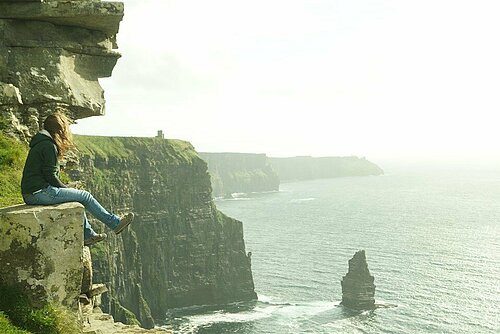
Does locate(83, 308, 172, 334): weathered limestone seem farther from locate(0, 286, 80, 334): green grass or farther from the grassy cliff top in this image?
the grassy cliff top

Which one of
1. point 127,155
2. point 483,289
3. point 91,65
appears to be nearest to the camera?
point 91,65

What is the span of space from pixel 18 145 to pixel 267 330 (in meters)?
68.2

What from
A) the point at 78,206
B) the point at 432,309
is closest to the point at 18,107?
the point at 78,206

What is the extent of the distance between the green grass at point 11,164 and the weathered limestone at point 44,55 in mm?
420

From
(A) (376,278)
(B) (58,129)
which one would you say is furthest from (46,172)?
(A) (376,278)

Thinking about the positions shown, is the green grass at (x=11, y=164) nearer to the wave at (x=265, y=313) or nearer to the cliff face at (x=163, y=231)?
the cliff face at (x=163, y=231)

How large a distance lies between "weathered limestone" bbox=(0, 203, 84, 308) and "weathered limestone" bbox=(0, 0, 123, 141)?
601cm

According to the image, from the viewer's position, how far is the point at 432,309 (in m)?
78.3

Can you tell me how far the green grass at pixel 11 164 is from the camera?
12.4 m

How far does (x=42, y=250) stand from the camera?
8.77 meters

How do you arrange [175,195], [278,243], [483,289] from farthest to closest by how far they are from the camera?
[278,243] → [175,195] → [483,289]

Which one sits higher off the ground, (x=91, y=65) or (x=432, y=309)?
(x=91, y=65)

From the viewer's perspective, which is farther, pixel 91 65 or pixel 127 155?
pixel 127 155

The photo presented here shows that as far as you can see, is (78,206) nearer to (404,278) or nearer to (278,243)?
(404,278)
